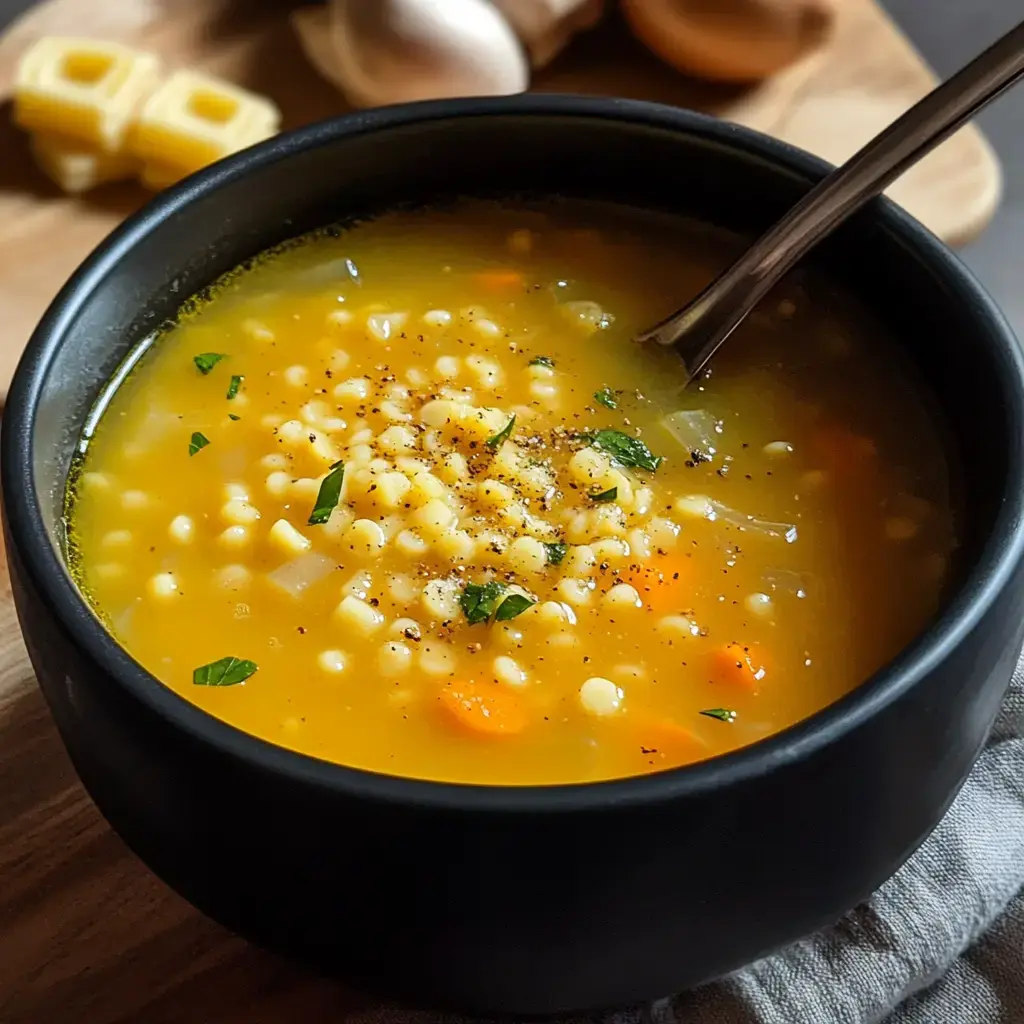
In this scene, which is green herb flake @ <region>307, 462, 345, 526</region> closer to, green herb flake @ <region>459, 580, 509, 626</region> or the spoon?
green herb flake @ <region>459, 580, 509, 626</region>

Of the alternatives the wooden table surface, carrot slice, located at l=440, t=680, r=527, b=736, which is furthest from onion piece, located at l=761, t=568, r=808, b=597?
the wooden table surface

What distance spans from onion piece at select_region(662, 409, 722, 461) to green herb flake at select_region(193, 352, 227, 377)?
17.9 inches

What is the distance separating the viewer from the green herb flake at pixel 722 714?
115 cm

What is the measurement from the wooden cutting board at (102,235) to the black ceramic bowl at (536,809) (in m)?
0.15

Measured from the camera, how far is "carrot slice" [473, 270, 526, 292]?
1.55m

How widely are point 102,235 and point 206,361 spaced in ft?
2.15

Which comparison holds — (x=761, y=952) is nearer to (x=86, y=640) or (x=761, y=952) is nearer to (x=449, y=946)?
(x=449, y=946)

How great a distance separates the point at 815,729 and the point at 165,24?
183 centimetres

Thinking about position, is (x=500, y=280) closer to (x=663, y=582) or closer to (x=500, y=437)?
(x=500, y=437)

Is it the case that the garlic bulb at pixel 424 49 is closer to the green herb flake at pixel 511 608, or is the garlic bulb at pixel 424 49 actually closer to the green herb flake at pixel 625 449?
the green herb flake at pixel 625 449

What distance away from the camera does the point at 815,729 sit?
3.13 feet

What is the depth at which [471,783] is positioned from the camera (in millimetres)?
1069

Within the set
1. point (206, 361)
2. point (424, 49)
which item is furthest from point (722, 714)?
point (424, 49)

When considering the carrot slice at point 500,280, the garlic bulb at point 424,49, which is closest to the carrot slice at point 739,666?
the carrot slice at point 500,280
